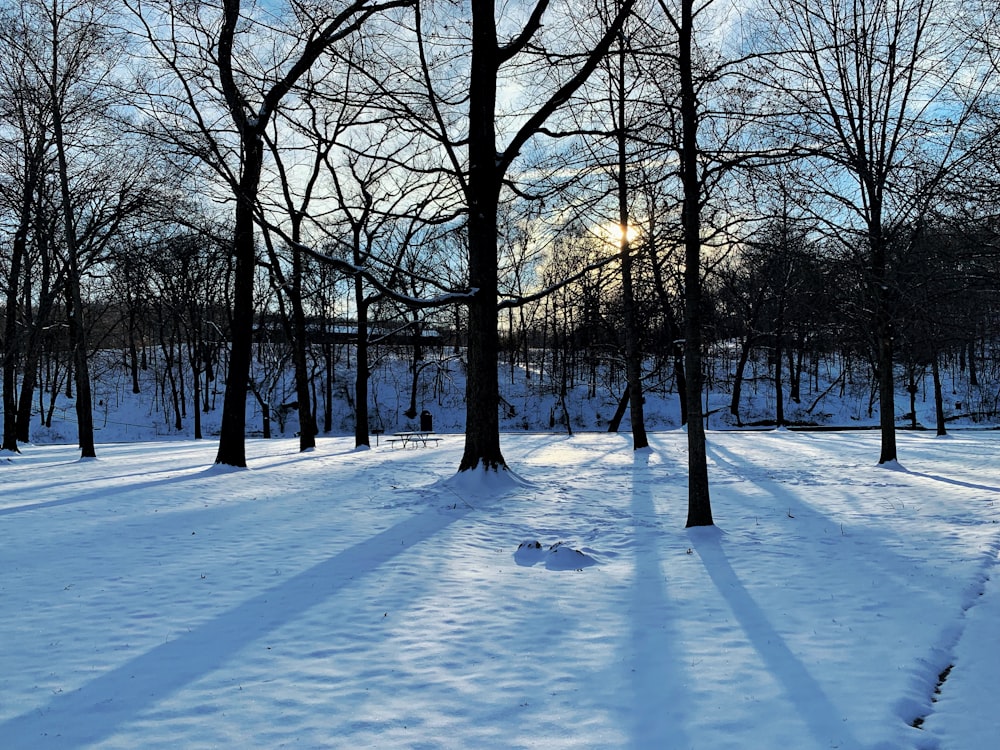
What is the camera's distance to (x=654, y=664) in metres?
4.53

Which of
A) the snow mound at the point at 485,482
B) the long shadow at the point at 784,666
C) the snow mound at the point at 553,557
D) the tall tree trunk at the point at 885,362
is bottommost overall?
the long shadow at the point at 784,666

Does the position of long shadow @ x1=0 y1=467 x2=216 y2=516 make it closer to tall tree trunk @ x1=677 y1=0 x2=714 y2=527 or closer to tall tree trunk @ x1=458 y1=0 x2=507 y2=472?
tall tree trunk @ x1=458 y1=0 x2=507 y2=472

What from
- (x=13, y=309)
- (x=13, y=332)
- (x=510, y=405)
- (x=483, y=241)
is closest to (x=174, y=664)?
(x=483, y=241)

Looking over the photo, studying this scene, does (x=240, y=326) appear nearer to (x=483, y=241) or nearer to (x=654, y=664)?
(x=483, y=241)

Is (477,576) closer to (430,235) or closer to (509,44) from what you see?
(430,235)

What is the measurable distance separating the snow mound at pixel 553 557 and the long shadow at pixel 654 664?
57cm

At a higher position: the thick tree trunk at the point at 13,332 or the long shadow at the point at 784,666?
the thick tree trunk at the point at 13,332

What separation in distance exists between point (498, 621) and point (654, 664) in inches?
52.5

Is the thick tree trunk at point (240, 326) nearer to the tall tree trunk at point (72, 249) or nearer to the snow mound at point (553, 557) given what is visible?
the tall tree trunk at point (72, 249)

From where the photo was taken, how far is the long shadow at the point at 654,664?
12.0 feet

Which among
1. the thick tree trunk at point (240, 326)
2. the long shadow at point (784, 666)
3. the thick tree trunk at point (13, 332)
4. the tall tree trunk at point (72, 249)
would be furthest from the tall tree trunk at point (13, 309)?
the long shadow at point (784, 666)

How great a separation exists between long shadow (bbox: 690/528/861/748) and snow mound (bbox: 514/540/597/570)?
1.26 metres

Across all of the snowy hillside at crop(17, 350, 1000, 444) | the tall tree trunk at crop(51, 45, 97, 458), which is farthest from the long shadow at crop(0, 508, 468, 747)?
the snowy hillside at crop(17, 350, 1000, 444)

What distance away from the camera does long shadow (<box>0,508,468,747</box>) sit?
3.62m
